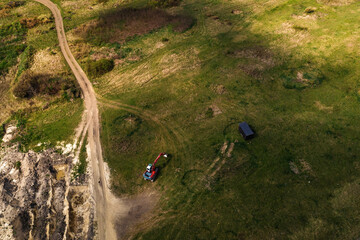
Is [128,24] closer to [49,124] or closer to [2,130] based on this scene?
[49,124]

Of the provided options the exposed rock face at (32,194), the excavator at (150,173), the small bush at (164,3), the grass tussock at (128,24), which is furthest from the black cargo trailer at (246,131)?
the small bush at (164,3)

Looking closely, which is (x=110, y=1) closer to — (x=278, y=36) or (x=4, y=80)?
(x=4, y=80)

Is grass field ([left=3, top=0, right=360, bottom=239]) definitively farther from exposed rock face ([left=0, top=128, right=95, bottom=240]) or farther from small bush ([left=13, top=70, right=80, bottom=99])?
exposed rock face ([left=0, top=128, right=95, bottom=240])

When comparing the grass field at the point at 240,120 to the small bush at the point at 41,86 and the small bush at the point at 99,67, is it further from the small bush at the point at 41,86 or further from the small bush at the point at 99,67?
the small bush at the point at 41,86

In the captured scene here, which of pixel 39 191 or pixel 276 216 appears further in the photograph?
pixel 39 191

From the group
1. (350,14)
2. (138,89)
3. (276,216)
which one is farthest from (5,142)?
(350,14)
